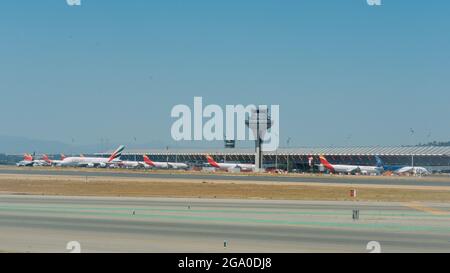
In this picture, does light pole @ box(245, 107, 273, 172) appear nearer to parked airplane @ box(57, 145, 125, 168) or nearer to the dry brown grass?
parked airplane @ box(57, 145, 125, 168)

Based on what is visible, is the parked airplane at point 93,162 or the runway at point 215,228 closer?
the runway at point 215,228

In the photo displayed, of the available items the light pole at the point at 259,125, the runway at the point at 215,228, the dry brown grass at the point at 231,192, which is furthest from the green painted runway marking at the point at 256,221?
the light pole at the point at 259,125

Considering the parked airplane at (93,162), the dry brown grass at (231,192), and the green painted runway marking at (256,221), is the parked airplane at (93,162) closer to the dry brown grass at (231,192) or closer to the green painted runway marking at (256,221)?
the dry brown grass at (231,192)

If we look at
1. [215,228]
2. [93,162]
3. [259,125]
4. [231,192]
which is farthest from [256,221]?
[93,162]

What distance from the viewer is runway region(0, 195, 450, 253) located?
74.6ft

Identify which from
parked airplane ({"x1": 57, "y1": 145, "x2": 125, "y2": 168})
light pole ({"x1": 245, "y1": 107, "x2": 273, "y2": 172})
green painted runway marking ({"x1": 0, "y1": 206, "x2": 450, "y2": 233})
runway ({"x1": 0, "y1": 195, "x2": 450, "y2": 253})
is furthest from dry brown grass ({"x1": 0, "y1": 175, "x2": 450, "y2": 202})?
parked airplane ({"x1": 57, "y1": 145, "x2": 125, "y2": 168})

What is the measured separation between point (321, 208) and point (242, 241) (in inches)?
737

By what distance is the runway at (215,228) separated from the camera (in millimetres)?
22750

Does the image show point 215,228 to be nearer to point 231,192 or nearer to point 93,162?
point 231,192

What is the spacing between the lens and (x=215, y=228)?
28531 millimetres

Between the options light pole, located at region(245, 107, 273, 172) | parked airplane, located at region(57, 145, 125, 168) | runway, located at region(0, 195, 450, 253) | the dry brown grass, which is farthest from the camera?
→ parked airplane, located at region(57, 145, 125, 168)

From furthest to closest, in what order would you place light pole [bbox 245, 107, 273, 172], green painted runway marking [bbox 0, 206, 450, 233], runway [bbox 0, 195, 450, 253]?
1. light pole [bbox 245, 107, 273, 172]
2. green painted runway marking [bbox 0, 206, 450, 233]
3. runway [bbox 0, 195, 450, 253]

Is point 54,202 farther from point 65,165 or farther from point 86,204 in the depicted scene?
point 65,165
